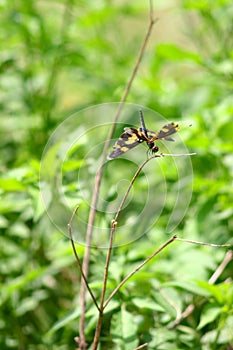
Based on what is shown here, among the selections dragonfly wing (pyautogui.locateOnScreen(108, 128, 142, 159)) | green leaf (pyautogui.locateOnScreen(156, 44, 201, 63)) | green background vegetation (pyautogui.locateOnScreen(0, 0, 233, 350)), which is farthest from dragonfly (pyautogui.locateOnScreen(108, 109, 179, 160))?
green leaf (pyautogui.locateOnScreen(156, 44, 201, 63))

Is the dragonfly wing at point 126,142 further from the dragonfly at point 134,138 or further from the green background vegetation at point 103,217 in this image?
the green background vegetation at point 103,217

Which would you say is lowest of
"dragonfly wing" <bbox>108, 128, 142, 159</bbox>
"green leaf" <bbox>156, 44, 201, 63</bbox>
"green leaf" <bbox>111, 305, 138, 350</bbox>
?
"green leaf" <bbox>111, 305, 138, 350</bbox>

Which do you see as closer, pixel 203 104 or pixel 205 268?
pixel 205 268

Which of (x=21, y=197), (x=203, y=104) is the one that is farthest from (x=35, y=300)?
(x=203, y=104)

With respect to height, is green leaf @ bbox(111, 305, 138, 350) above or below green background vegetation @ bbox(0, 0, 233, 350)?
below

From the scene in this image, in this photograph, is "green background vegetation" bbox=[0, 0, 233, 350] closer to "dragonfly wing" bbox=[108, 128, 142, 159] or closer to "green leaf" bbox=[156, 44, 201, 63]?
"green leaf" bbox=[156, 44, 201, 63]

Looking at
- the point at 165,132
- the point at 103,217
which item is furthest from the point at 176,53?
the point at 165,132

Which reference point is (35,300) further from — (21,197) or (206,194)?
(206,194)

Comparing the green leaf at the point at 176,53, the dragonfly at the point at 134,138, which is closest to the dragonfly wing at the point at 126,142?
the dragonfly at the point at 134,138
